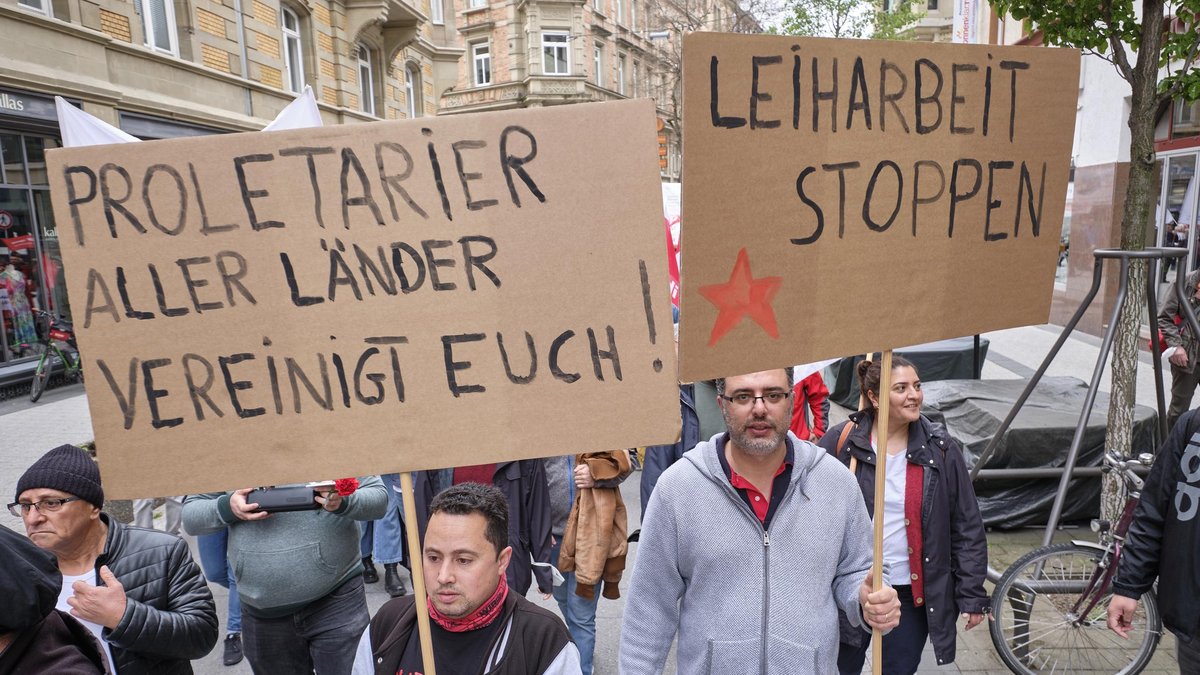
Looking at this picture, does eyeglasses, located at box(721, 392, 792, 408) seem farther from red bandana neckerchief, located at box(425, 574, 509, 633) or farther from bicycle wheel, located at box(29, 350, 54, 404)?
bicycle wheel, located at box(29, 350, 54, 404)

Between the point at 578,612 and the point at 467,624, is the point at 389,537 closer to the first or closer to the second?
the point at 578,612

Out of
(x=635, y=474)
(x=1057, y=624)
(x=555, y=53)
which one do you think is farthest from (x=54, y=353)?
(x=555, y=53)

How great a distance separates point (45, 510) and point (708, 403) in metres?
3.19

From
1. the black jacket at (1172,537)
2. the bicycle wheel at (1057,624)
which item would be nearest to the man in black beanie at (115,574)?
the black jacket at (1172,537)

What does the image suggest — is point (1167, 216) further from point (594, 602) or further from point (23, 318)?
point (23, 318)

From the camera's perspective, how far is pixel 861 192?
6.05 feet

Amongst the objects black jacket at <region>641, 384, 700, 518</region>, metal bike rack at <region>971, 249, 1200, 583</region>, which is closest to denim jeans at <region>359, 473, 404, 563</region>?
black jacket at <region>641, 384, 700, 518</region>

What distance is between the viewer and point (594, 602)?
393 centimetres

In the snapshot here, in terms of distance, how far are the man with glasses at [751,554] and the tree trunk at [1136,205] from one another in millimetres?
2756

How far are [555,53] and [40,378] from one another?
35397 millimetres

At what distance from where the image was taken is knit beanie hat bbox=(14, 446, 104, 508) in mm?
2318

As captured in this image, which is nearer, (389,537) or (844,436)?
(844,436)

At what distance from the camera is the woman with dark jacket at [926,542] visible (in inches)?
117

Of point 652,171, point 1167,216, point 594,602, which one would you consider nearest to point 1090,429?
point 594,602
